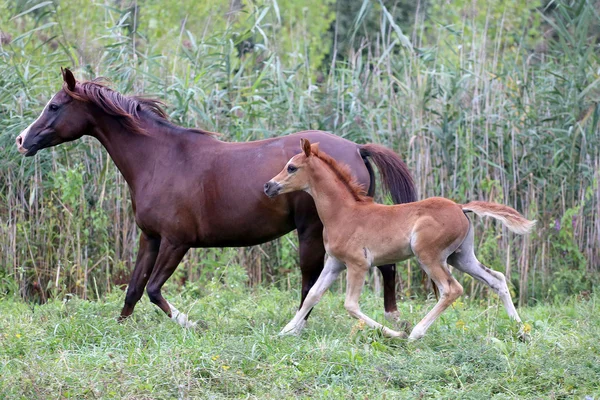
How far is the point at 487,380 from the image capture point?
446 cm

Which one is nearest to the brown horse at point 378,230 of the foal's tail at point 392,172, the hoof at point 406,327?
the hoof at point 406,327

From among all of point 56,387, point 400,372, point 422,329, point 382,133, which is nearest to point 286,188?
point 422,329

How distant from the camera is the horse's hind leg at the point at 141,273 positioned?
6.32m

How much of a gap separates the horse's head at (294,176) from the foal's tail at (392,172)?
691 mm

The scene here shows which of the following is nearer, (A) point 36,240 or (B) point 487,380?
(B) point 487,380

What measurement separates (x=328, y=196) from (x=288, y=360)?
1.48 metres

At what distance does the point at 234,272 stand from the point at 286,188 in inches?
92.0

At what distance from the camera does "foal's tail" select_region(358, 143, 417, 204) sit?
630 centimetres

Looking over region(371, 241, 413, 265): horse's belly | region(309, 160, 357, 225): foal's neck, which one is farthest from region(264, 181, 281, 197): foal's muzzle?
region(371, 241, 413, 265): horse's belly

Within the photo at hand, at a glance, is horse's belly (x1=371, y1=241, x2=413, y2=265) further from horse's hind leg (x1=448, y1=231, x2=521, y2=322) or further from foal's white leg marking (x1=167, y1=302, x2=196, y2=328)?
foal's white leg marking (x1=167, y1=302, x2=196, y2=328)

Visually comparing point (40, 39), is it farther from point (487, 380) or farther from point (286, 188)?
point (487, 380)

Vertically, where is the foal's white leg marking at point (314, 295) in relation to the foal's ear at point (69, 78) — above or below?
below

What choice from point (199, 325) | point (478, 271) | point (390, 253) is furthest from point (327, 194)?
point (199, 325)

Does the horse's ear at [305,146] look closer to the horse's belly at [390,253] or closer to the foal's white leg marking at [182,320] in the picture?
the horse's belly at [390,253]
